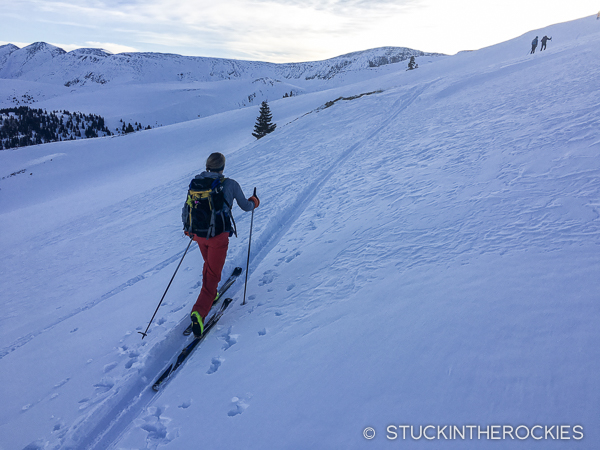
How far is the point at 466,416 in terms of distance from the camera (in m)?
2.15

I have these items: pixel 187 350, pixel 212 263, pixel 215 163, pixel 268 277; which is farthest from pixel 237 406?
pixel 215 163

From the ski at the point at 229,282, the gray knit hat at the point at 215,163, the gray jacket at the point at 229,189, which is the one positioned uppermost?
the gray knit hat at the point at 215,163

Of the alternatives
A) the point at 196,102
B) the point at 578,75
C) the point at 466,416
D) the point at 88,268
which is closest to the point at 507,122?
the point at 578,75

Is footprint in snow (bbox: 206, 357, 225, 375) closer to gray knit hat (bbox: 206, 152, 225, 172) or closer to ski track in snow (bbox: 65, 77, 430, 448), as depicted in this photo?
ski track in snow (bbox: 65, 77, 430, 448)

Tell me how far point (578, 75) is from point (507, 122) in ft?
16.4

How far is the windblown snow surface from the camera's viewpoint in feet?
7.50

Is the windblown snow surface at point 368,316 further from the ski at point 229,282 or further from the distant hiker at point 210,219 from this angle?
the distant hiker at point 210,219

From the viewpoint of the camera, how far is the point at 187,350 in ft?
12.7

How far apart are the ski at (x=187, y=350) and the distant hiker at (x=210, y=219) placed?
6.6 inches

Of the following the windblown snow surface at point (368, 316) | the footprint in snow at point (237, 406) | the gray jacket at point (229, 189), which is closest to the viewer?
the windblown snow surface at point (368, 316)

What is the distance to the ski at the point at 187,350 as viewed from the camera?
349cm

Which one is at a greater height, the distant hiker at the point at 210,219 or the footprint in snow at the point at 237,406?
the distant hiker at the point at 210,219

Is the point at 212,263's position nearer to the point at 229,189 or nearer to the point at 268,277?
the point at 229,189

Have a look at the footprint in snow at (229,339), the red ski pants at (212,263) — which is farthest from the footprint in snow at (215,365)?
the red ski pants at (212,263)
